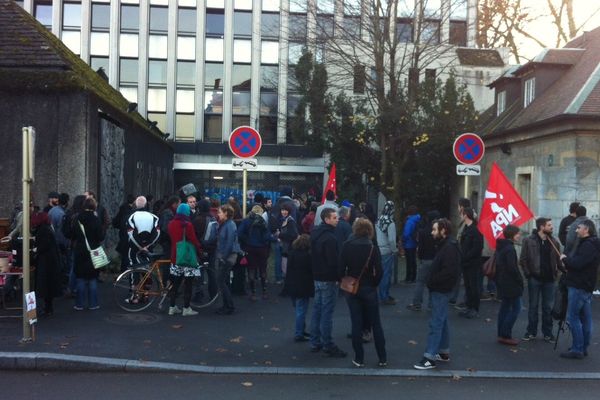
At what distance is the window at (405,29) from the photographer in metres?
19.4

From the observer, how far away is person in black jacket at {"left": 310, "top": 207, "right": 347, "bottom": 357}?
7.52m

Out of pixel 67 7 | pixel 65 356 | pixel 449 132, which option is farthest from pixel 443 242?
pixel 67 7

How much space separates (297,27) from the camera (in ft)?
65.6

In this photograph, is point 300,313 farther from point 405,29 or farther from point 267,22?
point 267,22

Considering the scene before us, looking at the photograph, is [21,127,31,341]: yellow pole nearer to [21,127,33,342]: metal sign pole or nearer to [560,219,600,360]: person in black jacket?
[21,127,33,342]: metal sign pole

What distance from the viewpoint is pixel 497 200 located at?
9.92 meters

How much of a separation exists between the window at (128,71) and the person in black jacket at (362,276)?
31340mm

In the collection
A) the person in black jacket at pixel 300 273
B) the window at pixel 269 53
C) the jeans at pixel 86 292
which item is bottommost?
the jeans at pixel 86 292

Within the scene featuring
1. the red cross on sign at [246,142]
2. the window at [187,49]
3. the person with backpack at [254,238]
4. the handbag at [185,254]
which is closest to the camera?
the handbag at [185,254]

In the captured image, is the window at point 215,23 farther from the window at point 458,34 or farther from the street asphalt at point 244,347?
the street asphalt at point 244,347

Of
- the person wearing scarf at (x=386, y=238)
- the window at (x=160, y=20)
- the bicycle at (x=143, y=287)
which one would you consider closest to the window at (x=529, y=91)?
the person wearing scarf at (x=386, y=238)

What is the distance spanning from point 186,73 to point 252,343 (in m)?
30.2

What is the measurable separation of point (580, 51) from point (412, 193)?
6.95 meters

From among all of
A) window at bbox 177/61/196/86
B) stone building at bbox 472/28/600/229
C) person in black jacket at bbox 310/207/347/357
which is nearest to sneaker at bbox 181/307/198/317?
person in black jacket at bbox 310/207/347/357
